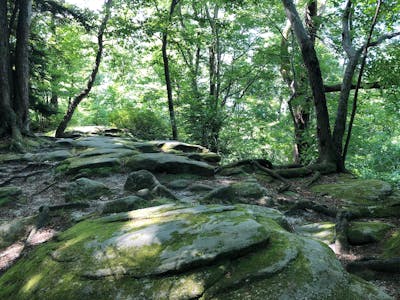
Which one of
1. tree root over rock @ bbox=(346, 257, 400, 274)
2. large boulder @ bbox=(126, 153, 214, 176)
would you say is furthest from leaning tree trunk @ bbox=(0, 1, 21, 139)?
tree root over rock @ bbox=(346, 257, 400, 274)

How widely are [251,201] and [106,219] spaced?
297 centimetres

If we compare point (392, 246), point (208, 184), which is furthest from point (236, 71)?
point (392, 246)

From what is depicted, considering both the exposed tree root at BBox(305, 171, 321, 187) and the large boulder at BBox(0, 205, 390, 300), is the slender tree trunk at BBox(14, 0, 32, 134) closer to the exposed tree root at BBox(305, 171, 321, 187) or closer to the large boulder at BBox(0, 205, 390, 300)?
the exposed tree root at BBox(305, 171, 321, 187)

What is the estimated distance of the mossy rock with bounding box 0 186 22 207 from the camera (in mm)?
5949

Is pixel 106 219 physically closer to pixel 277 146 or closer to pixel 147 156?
pixel 147 156

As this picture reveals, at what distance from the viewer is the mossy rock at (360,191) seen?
22.9 feet

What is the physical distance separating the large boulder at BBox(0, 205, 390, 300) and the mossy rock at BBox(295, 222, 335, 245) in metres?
1.60

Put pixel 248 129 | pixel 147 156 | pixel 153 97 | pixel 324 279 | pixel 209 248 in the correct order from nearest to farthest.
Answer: pixel 324 279 → pixel 209 248 → pixel 147 156 → pixel 248 129 → pixel 153 97

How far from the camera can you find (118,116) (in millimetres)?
19344

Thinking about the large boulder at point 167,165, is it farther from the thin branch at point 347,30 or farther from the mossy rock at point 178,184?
the thin branch at point 347,30

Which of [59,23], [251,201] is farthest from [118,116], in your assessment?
[251,201]

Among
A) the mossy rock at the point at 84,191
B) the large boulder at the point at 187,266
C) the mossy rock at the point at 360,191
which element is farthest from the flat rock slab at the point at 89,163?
the mossy rock at the point at 360,191

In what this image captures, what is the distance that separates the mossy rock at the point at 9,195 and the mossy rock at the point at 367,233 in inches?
219

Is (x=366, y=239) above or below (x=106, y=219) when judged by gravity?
below
